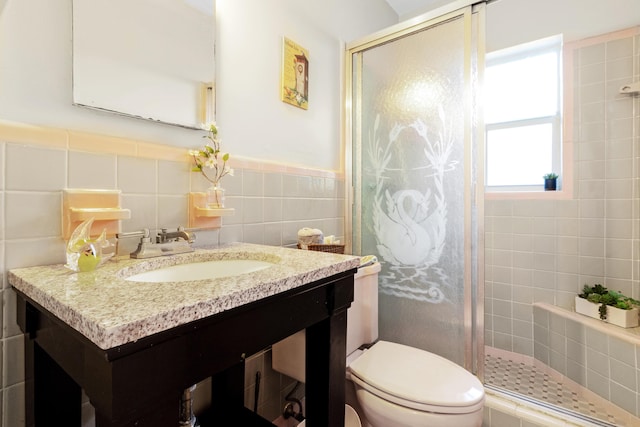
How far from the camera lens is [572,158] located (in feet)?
6.36

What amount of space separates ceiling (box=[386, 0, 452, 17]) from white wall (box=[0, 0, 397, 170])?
58mm

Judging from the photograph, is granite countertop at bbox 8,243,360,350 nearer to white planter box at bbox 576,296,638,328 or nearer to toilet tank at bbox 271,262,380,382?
toilet tank at bbox 271,262,380,382

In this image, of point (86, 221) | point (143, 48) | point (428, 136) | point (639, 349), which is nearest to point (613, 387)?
point (639, 349)

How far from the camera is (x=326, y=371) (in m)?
0.80

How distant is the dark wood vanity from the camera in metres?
0.40

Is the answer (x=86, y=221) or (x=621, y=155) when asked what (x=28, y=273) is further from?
(x=621, y=155)

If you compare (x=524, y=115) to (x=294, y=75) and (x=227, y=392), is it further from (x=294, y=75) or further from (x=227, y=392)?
(x=227, y=392)

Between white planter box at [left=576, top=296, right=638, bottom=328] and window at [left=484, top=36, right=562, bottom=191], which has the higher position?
window at [left=484, top=36, right=562, bottom=191]

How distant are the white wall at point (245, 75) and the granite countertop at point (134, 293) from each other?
41cm

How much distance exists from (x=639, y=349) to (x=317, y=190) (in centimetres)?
175

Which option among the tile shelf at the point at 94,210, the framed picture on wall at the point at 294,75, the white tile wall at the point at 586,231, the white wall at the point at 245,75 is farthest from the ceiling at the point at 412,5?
the tile shelf at the point at 94,210

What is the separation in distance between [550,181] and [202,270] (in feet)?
7.22

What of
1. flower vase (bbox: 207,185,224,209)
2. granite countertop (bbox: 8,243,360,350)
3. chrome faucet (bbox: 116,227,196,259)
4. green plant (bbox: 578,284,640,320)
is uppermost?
flower vase (bbox: 207,185,224,209)

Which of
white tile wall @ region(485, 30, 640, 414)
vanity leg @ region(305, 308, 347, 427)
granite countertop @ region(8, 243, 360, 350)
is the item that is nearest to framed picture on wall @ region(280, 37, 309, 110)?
granite countertop @ region(8, 243, 360, 350)
